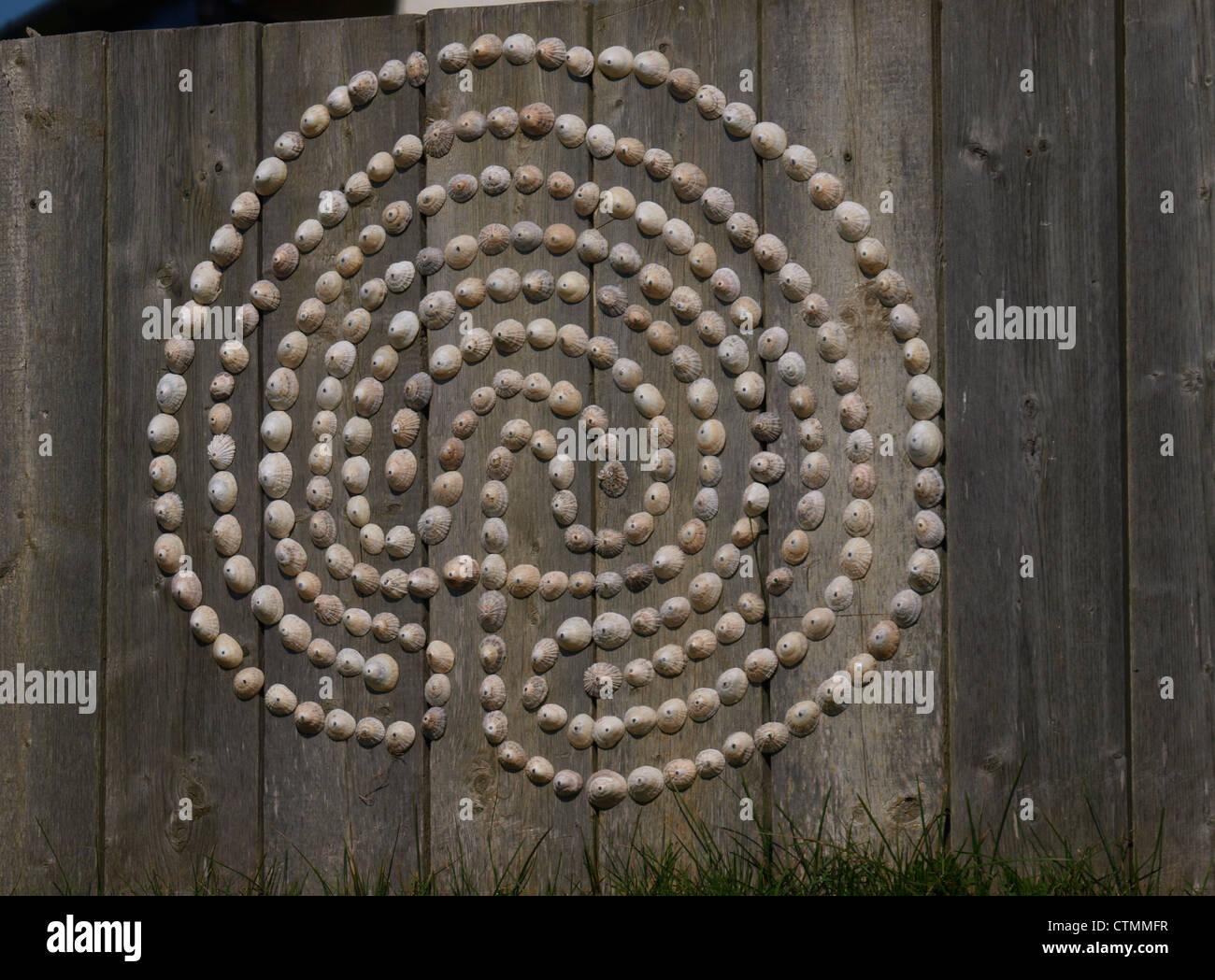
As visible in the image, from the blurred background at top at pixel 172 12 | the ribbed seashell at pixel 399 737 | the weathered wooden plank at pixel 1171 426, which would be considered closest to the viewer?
the weathered wooden plank at pixel 1171 426

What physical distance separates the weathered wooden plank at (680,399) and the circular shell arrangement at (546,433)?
12 millimetres

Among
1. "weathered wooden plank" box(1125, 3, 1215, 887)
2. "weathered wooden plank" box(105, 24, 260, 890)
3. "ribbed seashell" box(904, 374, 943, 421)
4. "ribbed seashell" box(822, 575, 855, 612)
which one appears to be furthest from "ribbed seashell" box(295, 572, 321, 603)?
"weathered wooden plank" box(1125, 3, 1215, 887)

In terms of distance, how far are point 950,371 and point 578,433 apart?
0.76 meters

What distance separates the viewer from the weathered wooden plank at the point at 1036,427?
2.08 m

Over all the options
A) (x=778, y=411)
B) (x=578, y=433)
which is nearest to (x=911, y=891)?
(x=778, y=411)

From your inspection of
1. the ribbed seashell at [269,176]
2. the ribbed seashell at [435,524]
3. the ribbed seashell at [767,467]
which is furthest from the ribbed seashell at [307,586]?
the ribbed seashell at [767,467]

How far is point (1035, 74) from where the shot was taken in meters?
2.12

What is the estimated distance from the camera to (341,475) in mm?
2221

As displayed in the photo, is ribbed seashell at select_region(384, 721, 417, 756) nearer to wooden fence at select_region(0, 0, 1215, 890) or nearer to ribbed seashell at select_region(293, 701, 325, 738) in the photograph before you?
wooden fence at select_region(0, 0, 1215, 890)

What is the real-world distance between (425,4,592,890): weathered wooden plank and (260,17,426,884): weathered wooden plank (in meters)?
0.07

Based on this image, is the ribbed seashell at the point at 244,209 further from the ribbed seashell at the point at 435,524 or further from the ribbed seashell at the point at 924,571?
the ribbed seashell at the point at 924,571

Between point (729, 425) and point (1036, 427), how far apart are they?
604mm

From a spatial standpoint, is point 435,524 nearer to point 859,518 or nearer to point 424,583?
point 424,583

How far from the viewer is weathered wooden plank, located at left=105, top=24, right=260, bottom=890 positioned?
7.25ft
